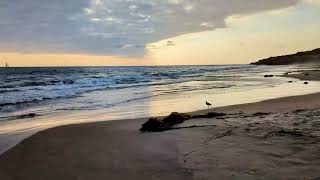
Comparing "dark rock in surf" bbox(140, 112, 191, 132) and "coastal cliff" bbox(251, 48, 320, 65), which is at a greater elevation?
"coastal cliff" bbox(251, 48, 320, 65)

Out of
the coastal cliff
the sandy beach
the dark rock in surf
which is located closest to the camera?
the sandy beach

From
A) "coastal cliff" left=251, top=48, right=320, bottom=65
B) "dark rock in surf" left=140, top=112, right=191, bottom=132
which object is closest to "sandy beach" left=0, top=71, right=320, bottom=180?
"dark rock in surf" left=140, top=112, right=191, bottom=132

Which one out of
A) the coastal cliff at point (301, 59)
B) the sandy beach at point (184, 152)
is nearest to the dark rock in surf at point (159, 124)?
the sandy beach at point (184, 152)

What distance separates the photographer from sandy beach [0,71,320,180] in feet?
17.4

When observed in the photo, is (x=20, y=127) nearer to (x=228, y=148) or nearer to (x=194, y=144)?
(x=194, y=144)

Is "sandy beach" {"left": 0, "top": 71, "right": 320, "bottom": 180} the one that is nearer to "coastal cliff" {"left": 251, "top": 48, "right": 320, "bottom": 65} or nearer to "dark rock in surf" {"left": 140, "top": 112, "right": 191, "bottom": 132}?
"dark rock in surf" {"left": 140, "top": 112, "right": 191, "bottom": 132}

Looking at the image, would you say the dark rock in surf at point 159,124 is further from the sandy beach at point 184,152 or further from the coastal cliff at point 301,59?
the coastal cliff at point 301,59

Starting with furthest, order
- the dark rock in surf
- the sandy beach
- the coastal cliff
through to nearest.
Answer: the coastal cliff < the dark rock in surf < the sandy beach

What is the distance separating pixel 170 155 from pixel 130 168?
875 millimetres

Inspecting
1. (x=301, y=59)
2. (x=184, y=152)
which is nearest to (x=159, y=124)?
(x=184, y=152)

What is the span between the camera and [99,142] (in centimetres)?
805

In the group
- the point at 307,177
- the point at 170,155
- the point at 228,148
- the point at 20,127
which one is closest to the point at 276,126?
the point at 228,148

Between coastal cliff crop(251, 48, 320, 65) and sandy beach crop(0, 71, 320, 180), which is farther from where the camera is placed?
coastal cliff crop(251, 48, 320, 65)

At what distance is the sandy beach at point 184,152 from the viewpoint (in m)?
5.29
